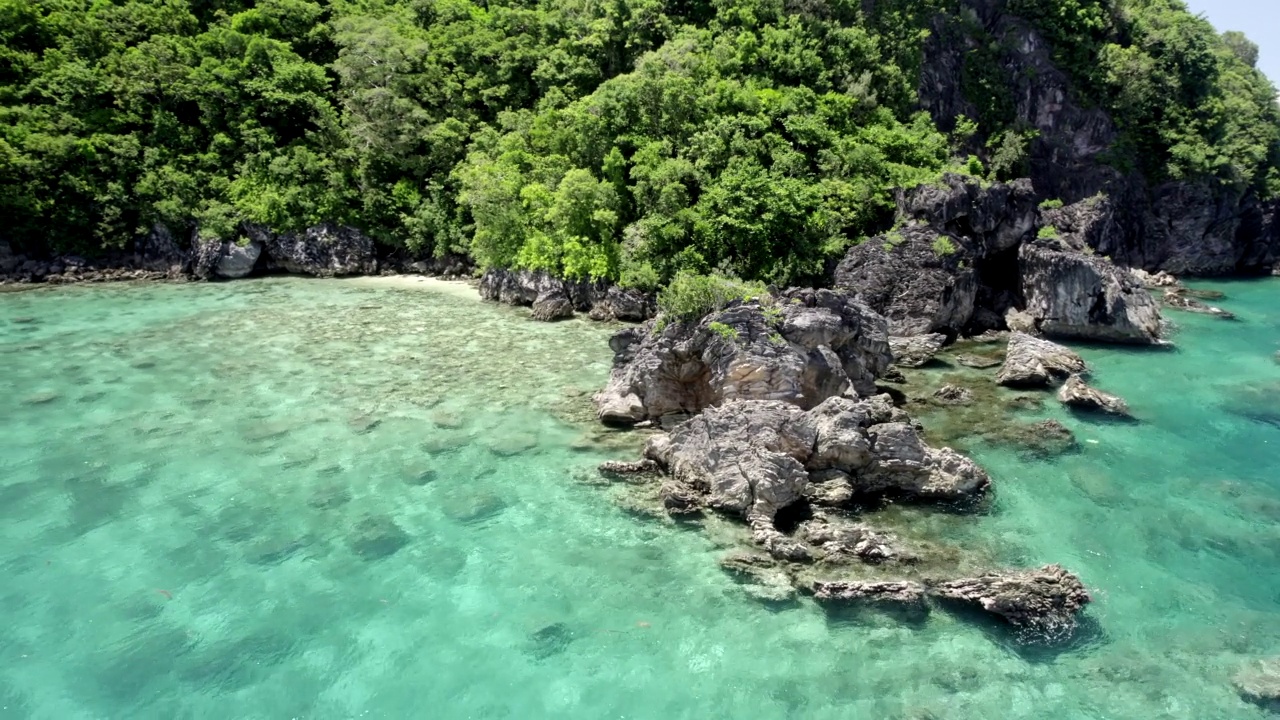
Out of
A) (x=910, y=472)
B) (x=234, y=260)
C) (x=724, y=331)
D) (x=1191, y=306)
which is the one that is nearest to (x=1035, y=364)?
(x=910, y=472)

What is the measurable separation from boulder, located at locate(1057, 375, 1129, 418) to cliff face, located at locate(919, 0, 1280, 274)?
2153cm

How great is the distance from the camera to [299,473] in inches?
692

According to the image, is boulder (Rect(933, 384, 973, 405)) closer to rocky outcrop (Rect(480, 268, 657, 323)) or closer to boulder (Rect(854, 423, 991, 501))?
boulder (Rect(854, 423, 991, 501))

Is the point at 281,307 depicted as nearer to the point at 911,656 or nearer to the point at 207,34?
the point at 207,34

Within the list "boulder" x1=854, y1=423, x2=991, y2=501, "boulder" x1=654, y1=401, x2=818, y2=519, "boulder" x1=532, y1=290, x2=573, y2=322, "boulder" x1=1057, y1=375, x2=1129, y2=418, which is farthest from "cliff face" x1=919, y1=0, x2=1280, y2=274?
"boulder" x1=654, y1=401, x2=818, y2=519

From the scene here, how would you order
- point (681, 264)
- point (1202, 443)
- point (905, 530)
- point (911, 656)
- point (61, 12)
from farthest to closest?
point (61, 12) → point (681, 264) → point (1202, 443) → point (905, 530) → point (911, 656)

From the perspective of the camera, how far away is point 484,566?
46.6 feet

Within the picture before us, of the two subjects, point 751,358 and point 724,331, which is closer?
point 751,358

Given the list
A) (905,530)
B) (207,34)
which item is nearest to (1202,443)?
(905,530)

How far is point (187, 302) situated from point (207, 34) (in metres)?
17.9

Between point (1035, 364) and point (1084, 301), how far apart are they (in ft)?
24.1

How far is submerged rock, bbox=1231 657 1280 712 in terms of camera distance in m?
10.9

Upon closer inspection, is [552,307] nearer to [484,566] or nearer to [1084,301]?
[484,566]

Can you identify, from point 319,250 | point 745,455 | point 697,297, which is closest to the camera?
point 745,455
